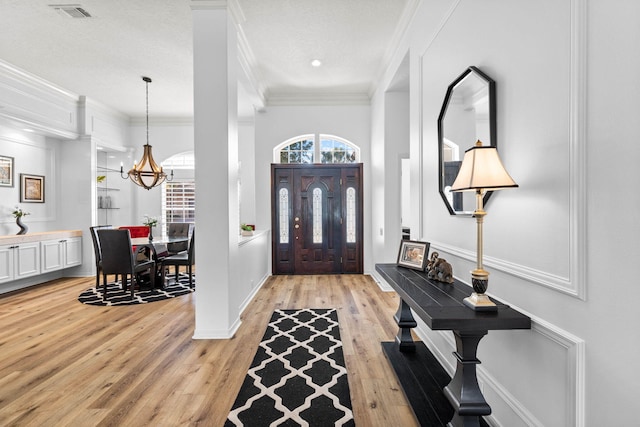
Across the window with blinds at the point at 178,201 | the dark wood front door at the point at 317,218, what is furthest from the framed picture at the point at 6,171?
the dark wood front door at the point at 317,218

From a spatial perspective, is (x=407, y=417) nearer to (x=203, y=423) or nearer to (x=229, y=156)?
(x=203, y=423)

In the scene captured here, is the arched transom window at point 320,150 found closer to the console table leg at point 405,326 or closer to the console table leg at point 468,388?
the console table leg at point 405,326

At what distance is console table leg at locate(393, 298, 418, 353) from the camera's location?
104 inches

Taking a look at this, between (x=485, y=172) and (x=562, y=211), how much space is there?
0.33 m

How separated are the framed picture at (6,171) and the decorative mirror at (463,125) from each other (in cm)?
640

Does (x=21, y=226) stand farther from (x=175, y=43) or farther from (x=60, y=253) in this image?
(x=175, y=43)

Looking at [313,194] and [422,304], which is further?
[313,194]

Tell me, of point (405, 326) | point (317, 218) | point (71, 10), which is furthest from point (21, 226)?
point (405, 326)

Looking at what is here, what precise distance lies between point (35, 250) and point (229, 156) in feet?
14.0

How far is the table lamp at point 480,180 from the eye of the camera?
1421 millimetres

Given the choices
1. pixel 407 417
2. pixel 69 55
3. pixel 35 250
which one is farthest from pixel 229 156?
pixel 35 250

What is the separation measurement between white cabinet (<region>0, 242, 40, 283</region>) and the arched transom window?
4.16m

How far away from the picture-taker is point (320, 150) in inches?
238

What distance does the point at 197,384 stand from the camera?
7.50 ft
